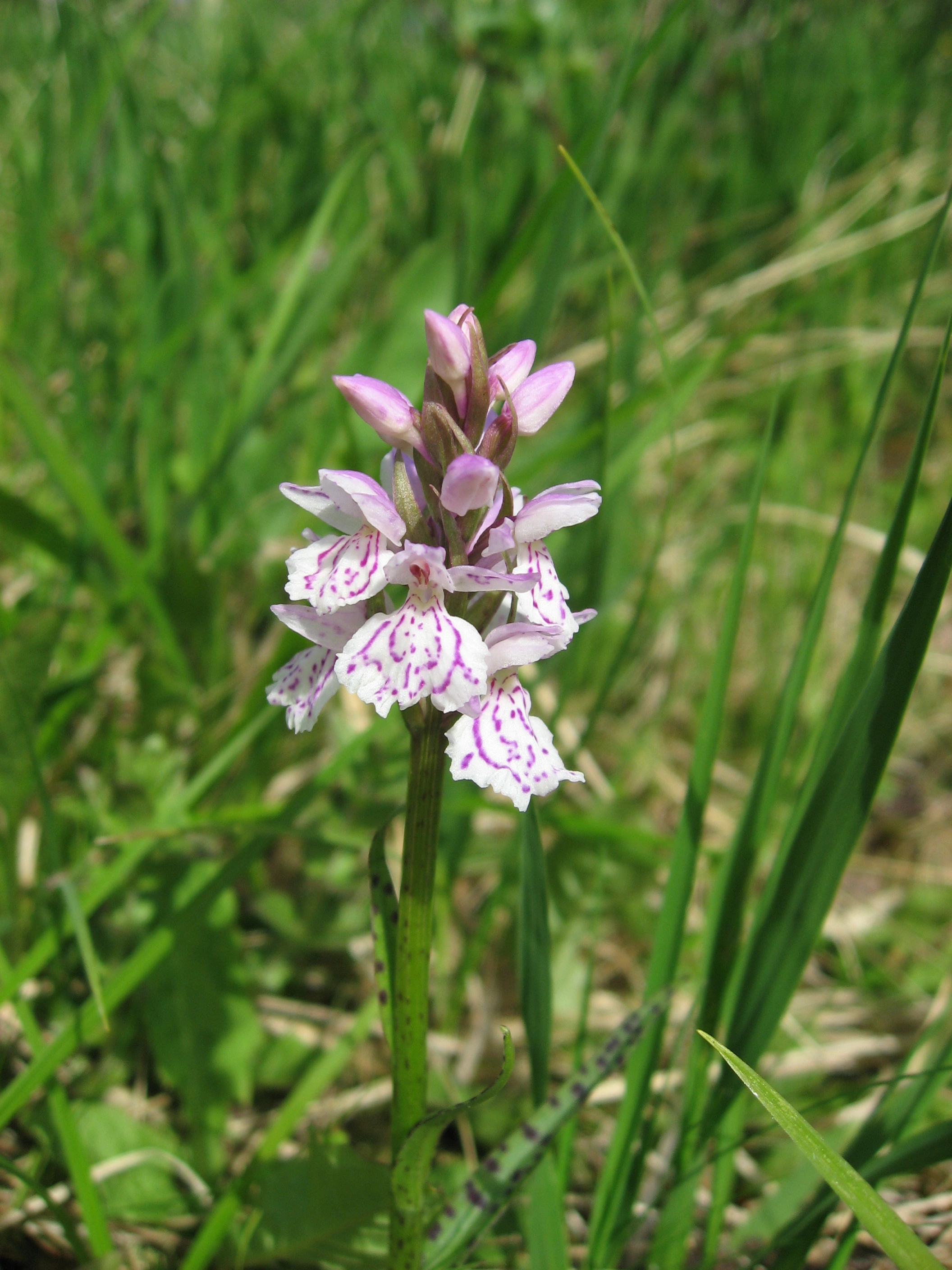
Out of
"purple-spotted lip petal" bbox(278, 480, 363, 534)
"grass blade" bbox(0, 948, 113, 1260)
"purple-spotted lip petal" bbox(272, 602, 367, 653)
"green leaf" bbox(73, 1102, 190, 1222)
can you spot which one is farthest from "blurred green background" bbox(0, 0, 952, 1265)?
"purple-spotted lip petal" bbox(278, 480, 363, 534)

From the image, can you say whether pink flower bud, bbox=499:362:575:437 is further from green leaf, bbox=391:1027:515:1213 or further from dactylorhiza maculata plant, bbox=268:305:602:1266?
green leaf, bbox=391:1027:515:1213

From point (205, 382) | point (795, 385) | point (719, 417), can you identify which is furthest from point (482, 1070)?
point (795, 385)

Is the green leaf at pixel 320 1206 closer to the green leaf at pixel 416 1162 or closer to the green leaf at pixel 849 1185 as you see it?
the green leaf at pixel 416 1162

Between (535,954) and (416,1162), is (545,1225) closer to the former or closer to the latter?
(416,1162)

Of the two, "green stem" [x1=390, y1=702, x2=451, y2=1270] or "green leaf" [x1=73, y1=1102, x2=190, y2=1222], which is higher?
"green stem" [x1=390, y1=702, x2=451, y2=1270]

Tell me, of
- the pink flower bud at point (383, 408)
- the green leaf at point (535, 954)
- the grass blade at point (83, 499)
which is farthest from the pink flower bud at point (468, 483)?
the grass blade at point (83, 499)

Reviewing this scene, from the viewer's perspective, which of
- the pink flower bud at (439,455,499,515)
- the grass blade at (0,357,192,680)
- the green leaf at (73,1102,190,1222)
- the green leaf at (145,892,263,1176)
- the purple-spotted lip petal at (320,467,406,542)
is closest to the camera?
the pink flower bud at (439,455,499,515)

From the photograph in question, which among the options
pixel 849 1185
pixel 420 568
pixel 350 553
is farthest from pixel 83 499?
pixel 849 1185
